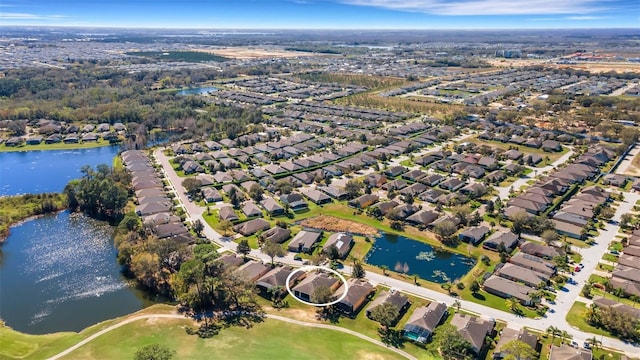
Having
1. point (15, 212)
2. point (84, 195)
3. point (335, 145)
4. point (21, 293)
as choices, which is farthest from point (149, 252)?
point (335, 145)

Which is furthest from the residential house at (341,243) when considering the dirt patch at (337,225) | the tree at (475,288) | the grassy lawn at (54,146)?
the grassy lawn at (54,146)

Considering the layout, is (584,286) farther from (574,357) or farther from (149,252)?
(149,252)

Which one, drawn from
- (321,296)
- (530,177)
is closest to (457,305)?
(321,296)

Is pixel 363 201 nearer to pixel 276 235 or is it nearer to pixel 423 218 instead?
pixel 423 218

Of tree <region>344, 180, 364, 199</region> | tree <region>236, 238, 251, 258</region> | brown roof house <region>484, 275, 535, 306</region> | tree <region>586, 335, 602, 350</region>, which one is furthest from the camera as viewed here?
tree <region>344, 180, 364, 199</region>

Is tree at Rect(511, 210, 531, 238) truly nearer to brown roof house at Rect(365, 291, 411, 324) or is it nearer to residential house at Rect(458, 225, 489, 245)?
residential house at Rect(458, 225, 489, 245)

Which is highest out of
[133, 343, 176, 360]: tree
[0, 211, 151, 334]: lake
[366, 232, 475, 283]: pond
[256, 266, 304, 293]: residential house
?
[133, 343, 176, 360]: tree

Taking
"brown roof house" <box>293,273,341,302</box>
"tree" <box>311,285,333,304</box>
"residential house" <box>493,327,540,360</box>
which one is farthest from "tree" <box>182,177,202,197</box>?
"residential house" <box>493,327,540,360</box>
